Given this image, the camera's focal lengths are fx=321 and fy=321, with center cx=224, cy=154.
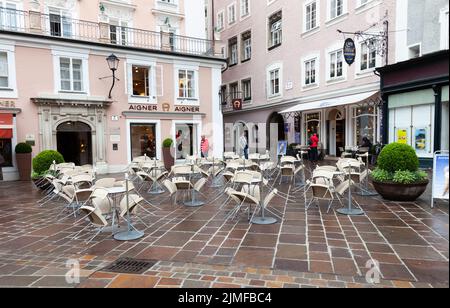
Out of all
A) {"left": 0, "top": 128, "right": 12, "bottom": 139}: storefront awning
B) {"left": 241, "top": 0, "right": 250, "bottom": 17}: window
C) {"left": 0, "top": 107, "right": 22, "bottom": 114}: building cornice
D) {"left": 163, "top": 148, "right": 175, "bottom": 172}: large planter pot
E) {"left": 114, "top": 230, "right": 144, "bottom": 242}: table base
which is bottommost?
{"left": 114, "top": 230, "right": 144, "bottom": 242}: table base

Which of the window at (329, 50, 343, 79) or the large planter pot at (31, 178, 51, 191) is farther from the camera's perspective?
the window at (329, 50, 343, 79)

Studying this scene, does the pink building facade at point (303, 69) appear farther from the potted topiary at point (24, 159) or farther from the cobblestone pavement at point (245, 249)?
the potted topiary at point (24, 159)

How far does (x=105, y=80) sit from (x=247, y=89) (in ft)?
A: 39.6

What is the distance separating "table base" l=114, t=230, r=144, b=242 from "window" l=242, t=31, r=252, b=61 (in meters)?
20.3

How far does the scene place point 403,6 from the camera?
1259cm

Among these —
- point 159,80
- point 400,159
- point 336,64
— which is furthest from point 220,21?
point 400,159

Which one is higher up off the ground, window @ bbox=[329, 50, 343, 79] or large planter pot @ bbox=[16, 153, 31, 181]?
window @ bbox=[329, 50, 343, 79]

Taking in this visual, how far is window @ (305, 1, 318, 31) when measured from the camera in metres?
17.3

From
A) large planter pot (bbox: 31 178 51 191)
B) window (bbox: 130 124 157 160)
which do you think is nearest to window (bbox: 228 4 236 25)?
window (bbox: 130 124 157 160)

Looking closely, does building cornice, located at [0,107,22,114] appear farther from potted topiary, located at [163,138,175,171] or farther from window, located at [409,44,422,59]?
window, located at [409,44,422,59]

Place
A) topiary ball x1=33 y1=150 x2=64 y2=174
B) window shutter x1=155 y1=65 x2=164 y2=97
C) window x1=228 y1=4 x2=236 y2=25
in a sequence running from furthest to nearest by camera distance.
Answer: window x1=228 y1=4 x2=236 y2=25 < window shutter x1=155 y1=65 x2=164 y2=97 < topiary ball x1=33 y1=150 x2=64 y2=174

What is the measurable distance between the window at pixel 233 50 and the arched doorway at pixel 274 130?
19.7 feet

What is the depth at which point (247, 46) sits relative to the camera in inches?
944
